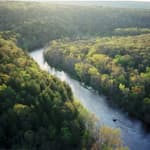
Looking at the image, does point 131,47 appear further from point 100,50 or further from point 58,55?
point 58,55

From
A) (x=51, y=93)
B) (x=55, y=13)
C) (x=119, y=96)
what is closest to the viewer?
(x=51, y=93)

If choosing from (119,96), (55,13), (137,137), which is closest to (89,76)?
(119,96)

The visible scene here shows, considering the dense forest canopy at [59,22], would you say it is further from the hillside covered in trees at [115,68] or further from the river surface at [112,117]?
the river surface at [112,117]

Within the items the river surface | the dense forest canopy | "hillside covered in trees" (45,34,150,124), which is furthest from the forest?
the river surface

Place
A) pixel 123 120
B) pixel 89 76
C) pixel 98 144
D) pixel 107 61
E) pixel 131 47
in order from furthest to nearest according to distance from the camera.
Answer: pixel 131 47, pixel 107 61, pixel 89 76, pixel 123 120, pixel 98 144

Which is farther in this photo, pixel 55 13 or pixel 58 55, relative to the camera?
pixel 55 13

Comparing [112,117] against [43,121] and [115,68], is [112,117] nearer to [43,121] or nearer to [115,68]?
[43,121]

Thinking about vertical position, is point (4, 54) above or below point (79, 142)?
above
